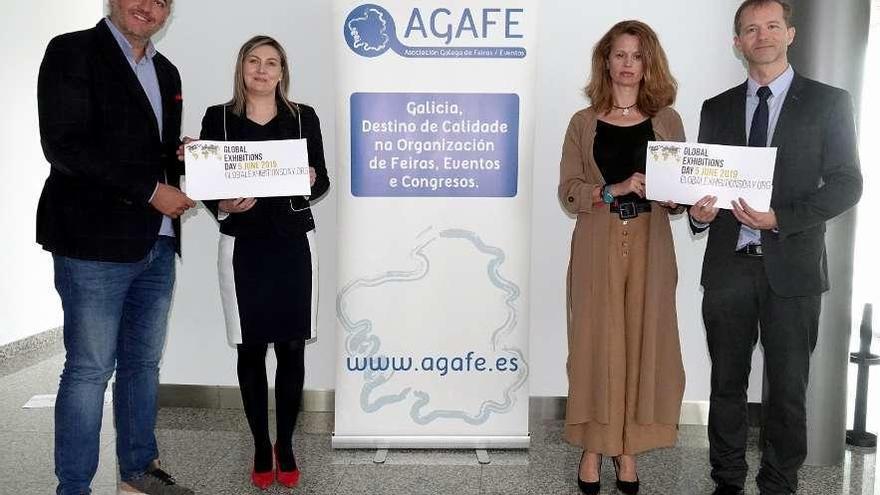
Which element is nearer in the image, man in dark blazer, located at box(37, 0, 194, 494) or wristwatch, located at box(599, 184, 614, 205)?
man in dark blazer, located at box(37, 0, 194, 494)

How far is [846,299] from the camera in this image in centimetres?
309

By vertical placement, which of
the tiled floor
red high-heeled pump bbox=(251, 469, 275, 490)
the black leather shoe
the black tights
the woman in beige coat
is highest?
the woman in beige coat

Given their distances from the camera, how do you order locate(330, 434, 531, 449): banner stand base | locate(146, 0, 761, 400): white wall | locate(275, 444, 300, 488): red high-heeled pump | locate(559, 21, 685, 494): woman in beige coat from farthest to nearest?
locate(146, 0, 761, 400): white wall, locate(330, 434, 531, 449): banner stand base, locate(275, 444, 300, 488): red high-heeled pump, locate(559, 21, 685, 494): woman in beige coat

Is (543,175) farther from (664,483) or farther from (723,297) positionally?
(664,483)

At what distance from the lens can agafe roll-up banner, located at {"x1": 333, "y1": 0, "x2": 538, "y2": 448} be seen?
3068 mm

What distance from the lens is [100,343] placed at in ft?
7.94

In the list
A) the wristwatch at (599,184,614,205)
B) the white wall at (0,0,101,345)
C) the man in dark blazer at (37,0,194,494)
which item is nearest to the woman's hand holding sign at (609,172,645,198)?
the wristwatch at (599,184,614,205)

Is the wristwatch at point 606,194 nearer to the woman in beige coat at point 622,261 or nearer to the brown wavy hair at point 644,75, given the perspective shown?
the woman in beige coat at point 622,261

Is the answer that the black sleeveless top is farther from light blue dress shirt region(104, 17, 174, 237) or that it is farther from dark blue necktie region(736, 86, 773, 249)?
light blue dress shirt region(104, 17, 174, 237)

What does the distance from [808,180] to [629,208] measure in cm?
61

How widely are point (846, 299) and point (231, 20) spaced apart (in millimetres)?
3199

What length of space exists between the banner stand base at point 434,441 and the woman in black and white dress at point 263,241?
1.64 feet

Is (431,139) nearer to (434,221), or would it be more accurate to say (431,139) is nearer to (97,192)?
(434,221)

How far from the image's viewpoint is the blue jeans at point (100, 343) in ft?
7.80
